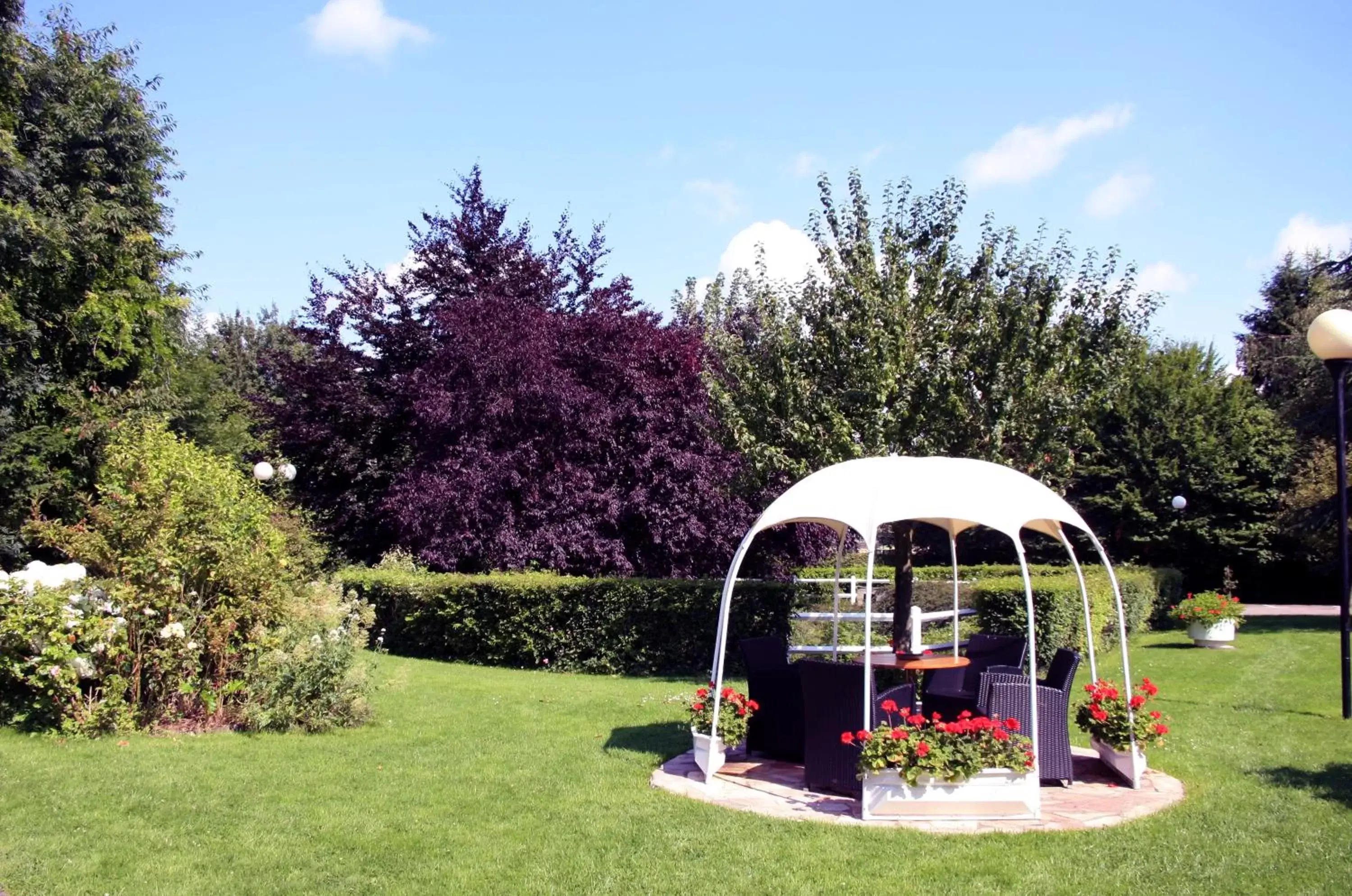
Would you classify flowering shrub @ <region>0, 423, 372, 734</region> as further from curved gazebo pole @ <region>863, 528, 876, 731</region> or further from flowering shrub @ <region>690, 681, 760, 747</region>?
curved gazebo pole @ <region>863, 528, 876, 731</region>

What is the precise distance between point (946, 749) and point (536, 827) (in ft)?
7.99

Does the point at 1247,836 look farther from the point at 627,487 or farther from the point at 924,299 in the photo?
the point at 627,487

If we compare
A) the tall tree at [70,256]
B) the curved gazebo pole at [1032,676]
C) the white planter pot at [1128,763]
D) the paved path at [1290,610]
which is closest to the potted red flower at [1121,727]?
the white planter pot at [1128,763]

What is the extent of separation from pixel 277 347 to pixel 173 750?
33158mm

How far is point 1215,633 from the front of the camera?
15.8 meters

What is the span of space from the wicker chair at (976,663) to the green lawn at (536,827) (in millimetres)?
1300

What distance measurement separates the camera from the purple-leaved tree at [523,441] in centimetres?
1591

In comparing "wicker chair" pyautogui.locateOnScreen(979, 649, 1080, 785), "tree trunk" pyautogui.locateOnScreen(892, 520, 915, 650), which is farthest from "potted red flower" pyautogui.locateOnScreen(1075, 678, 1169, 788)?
"tree trunk" pyautogui.locateOnScreen(892, 520, 915, 650)

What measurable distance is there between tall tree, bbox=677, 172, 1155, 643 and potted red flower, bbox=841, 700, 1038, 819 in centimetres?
375

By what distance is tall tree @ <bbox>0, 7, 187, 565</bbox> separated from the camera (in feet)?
53.8

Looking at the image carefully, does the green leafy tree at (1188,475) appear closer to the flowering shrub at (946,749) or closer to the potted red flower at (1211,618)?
the potted red flower at (1211,618)

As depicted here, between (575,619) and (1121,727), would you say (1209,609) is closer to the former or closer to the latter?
(575,619)

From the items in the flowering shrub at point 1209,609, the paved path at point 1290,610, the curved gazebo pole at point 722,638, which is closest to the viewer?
the curved gazebo pole at point 722,638

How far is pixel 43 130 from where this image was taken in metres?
17.6
